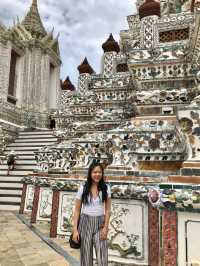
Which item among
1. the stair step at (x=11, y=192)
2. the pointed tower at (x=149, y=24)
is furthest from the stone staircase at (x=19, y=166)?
the pointed tower at (x=149, y=24)

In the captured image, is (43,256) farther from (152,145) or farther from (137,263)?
(152,145)

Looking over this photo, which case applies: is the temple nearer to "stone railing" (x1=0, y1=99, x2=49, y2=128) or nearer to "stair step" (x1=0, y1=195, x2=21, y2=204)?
"stair step" (x1=0, y1=195, x2=21, y2=204)

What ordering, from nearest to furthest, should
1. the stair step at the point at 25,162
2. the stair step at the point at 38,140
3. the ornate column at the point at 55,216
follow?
the ornate column at the point at 55,216 < the stair step at the point at 25,162 < the stair step at the point at 38,140

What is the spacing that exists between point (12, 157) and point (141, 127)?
24.7 feet

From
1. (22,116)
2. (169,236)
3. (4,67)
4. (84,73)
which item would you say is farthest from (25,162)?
(169,236)

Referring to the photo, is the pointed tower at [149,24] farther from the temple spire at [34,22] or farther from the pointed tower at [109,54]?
the temple spire at [34,22]

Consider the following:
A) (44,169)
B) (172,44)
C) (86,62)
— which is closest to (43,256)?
(44,169)

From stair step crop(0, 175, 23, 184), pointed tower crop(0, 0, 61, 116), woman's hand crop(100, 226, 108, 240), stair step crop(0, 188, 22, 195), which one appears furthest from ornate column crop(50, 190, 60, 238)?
pointed tower crop(0, 0, 61, 116)

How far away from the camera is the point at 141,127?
14.0 feet

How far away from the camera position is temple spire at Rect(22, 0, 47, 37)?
65.7ft

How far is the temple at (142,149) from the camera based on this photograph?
8.46 ft

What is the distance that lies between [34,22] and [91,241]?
65.7 ft

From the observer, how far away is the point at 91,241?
8.66 ft

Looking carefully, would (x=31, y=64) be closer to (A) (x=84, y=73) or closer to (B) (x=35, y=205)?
(A) (x=84, y=73)
